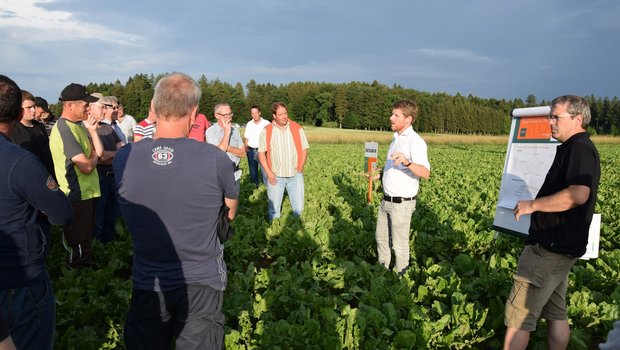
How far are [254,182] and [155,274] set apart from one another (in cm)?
941

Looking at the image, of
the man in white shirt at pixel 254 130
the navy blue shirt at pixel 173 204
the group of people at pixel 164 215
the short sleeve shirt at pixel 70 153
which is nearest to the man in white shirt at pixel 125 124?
the man in white shirt at pixel 254 130

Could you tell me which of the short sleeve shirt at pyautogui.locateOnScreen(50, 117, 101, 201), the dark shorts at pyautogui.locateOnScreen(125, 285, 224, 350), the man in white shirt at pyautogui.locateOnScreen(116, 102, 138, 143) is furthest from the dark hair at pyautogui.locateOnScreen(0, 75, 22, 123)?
the man in white shirt at pyautogui.locateOnScreen(116, 102, 138, 143)

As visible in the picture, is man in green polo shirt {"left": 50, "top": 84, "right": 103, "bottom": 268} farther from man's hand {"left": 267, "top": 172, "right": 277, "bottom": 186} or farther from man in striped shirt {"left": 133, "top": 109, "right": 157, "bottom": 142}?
man's hand {"left": 267, "top": 172, "right": 277, "bottom": 186}

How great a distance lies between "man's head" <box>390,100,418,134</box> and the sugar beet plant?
69.4 inches

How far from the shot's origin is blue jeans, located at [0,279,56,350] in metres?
2.25

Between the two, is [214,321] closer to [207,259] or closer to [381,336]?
[207,259]

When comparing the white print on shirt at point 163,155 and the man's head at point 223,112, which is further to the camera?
the man's head at point 223,112

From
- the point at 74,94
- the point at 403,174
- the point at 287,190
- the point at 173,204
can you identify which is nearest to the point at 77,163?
the point at 74,94

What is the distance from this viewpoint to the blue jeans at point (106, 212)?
6055mm

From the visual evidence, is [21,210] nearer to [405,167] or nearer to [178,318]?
[178,318]

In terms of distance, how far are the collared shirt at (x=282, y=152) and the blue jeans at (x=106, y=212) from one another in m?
2.44

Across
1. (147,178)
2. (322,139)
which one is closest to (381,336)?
(147,178)

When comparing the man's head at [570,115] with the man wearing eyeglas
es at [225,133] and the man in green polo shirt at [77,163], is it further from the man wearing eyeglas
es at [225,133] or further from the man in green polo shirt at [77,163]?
the man in green polo shirt at [77,163]

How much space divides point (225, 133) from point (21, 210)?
4279 millimetres
